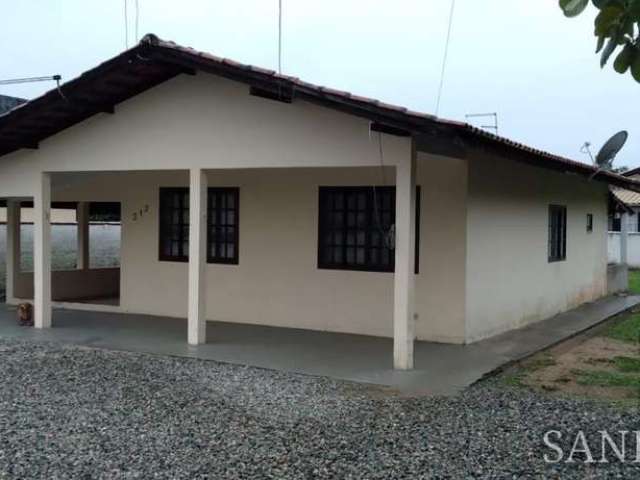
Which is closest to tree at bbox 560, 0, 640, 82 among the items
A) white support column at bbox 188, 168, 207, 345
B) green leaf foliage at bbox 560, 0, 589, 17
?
green leaf foliage at bbox 560, 0, 589, 17

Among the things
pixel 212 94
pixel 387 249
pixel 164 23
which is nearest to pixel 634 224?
pixel 164 23

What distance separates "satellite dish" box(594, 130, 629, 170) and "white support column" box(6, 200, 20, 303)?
11.1m

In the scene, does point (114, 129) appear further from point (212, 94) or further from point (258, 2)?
point (258, 2)

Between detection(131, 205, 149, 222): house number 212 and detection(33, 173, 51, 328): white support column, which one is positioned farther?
detection(131, 205, 149, 222): house number 212

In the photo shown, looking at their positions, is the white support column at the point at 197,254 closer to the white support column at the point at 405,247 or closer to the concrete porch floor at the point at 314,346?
the concrete porch floor at the point at 314,346

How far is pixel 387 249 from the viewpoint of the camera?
10.3 metres

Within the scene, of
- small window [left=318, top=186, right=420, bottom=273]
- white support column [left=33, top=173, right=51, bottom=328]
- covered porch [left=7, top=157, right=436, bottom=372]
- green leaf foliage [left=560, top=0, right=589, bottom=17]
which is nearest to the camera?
green leaf foliage [left=560, top=0, right=589, bottom=17]

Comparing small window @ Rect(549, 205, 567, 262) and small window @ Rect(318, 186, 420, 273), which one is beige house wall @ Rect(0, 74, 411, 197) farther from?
small window @ Rect(549, 205, 567, 262)

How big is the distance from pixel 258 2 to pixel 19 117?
366 centimetres

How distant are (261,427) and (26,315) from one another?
6539 millimetres

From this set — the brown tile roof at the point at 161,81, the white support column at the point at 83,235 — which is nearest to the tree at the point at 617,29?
the brown tile roof at the point at 161,81

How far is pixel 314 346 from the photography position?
9.50 meters

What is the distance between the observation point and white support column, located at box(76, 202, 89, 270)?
15172mm

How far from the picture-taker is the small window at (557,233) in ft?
43.1
